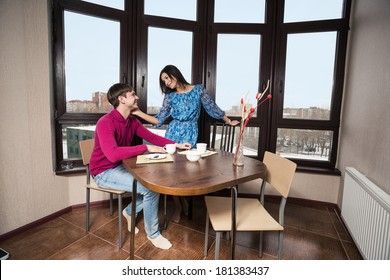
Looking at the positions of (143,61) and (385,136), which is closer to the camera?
(385,136)

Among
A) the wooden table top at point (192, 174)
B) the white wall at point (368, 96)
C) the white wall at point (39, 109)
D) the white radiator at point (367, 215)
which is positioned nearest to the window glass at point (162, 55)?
the white wall at point (39, 109)

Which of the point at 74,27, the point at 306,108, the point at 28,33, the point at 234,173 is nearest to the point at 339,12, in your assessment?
the point at 306,108

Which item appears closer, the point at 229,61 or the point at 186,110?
the point at 186,110

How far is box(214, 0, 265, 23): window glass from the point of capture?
9.08ft

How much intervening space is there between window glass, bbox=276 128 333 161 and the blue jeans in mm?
1817

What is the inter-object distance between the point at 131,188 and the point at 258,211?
35.2 inches

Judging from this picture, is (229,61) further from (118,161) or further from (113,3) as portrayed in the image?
(118,161)

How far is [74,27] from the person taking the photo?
2.34 metres

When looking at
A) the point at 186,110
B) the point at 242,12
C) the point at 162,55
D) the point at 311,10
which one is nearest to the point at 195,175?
the point at 186,110

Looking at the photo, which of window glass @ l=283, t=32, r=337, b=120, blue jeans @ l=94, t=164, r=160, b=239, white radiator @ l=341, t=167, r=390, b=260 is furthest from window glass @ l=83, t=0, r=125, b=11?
white radiator @ l=341, t=167, r=390, b=260

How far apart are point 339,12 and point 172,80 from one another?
78.4 inches

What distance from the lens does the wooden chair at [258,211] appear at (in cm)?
139

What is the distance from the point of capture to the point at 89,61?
97.3 inches

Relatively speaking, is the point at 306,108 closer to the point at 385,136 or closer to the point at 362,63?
the point at 362,63
